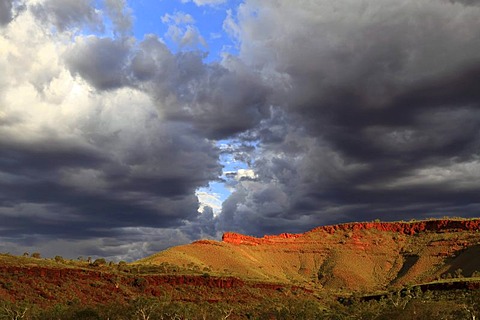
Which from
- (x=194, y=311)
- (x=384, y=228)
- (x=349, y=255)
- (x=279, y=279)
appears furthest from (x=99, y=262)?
(x=384, y=228)

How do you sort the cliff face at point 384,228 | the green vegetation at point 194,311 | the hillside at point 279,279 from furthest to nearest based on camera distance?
1. the cliff face at point 384,228
2. the hillside at point 279,279
3. the green vegetation at point 194,311

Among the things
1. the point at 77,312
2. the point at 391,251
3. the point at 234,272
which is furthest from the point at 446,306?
the point at 391,251

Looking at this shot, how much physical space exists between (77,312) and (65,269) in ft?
85.9

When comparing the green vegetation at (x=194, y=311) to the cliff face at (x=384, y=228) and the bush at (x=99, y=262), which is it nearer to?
the bush at (x=99, y=262)

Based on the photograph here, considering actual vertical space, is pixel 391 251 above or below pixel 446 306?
above

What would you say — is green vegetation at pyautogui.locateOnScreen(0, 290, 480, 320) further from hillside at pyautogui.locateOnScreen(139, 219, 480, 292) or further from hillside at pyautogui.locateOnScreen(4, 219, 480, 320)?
hillside at pyautogui.locateOnScreen(139, 219, 480, 292)

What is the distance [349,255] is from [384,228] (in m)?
25.3

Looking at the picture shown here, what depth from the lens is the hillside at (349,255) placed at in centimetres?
13350

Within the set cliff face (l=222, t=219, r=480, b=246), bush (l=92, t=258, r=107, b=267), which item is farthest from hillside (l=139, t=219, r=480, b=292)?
bush (l=92, t=258, r=107, b=267)

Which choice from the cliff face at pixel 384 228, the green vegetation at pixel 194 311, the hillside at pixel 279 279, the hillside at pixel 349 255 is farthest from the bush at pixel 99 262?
the cliff face at pixel 384 228

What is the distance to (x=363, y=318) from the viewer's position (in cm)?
5662

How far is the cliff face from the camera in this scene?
6250 inches

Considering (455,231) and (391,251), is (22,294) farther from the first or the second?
(455,231)

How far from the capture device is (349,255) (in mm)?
157125
